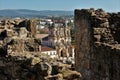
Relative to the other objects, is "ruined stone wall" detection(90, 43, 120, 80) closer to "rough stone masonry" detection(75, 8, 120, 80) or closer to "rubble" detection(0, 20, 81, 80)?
"rough stone masonry" detection(75, 8, 120, 80)

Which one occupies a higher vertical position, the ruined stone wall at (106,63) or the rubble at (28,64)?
the rubble at (28,64)

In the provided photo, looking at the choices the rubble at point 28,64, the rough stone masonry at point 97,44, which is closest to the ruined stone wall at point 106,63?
the rough stone masonry at point 97,44

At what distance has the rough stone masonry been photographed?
8.76 meters

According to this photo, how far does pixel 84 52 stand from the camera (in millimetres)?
12711

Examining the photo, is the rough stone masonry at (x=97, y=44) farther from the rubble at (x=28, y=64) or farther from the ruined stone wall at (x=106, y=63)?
the rubble at (x=28, y=64)

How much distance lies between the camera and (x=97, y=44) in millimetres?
10406

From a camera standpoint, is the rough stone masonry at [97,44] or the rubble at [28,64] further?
the rough stone masonry at [97,44]

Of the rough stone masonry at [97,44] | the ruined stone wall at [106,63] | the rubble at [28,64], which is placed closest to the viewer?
the rubble at [28,64]

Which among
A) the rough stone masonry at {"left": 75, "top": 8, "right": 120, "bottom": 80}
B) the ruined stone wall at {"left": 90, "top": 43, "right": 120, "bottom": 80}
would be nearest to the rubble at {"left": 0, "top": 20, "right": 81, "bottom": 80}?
the ruined stone wall at {"left": 90, "top": 43, "right": 120, "bottom": 80}

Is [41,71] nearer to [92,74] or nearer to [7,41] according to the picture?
[7,41]

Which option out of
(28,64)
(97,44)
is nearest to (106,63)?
(97,44)

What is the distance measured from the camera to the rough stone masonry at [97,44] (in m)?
8.76

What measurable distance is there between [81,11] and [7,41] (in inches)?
230

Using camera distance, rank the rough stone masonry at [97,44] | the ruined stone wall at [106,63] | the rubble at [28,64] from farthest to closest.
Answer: the rough stone masonry at [97,44], the ruined stone wall at [106,63], the rubble at [28,64]
